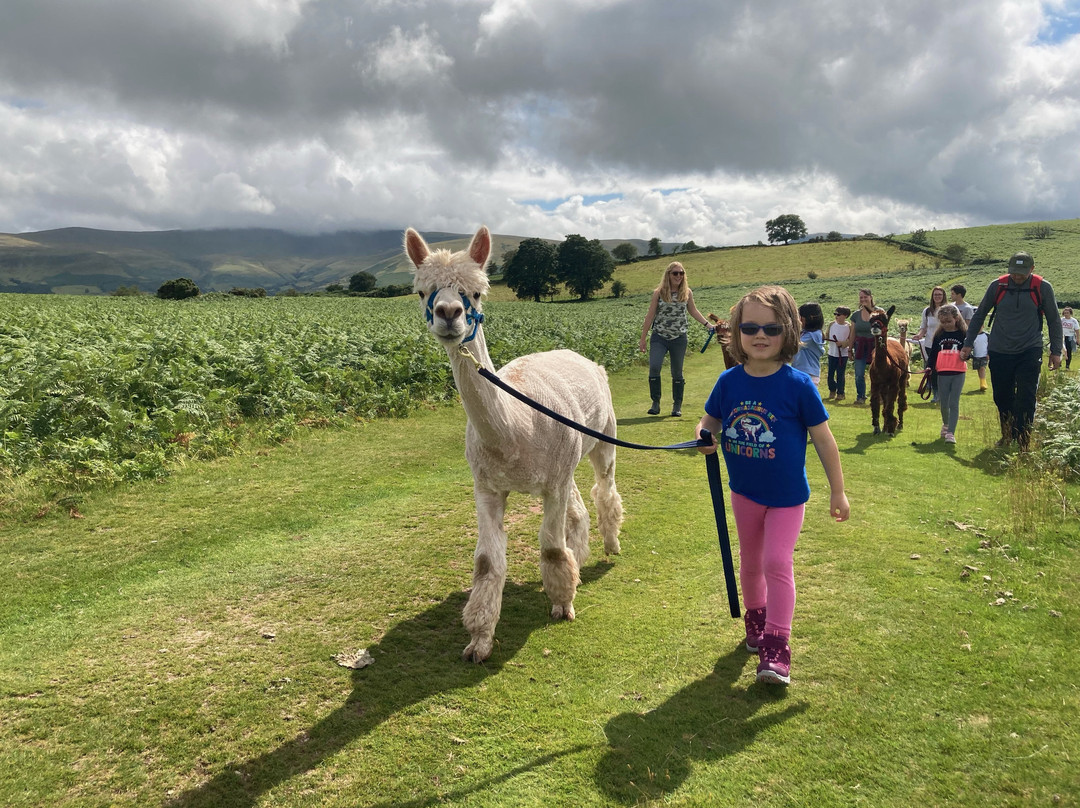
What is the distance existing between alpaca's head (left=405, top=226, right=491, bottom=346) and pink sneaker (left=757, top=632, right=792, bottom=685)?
2.63m

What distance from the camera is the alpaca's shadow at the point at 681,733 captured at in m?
2.85

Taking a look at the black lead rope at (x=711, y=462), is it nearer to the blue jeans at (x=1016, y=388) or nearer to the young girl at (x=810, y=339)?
the young girl at (x=810, y=339)

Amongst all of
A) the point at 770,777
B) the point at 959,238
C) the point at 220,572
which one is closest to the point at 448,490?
the point at 220,572

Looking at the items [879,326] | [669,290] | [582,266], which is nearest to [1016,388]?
[879,326]

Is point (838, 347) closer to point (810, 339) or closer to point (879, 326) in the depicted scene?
point (879, 326)

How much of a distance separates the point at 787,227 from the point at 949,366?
141 meters

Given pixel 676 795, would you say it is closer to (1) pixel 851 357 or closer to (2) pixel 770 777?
(2) pixel 770 777

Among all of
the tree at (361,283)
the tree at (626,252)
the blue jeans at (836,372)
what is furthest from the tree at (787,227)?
the blue jeans at (836,372)

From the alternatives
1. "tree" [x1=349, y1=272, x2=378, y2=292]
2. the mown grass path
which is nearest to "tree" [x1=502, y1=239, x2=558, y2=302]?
"tree" [x1=349, y1=272, x2=378, y2=292]

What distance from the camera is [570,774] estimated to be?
2906mm

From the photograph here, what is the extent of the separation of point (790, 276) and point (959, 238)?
142 ft

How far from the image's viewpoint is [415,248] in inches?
152

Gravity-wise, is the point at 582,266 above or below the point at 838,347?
above

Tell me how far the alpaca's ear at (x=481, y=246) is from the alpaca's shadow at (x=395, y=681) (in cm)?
269
